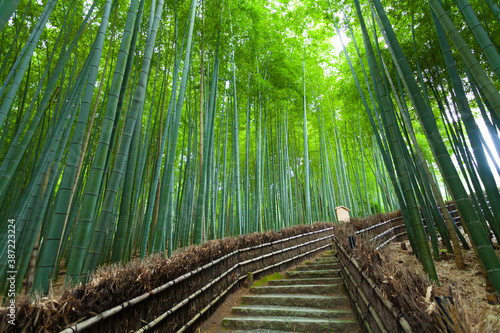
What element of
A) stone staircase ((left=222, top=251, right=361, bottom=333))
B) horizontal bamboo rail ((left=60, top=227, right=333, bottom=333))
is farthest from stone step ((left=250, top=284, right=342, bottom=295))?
horizontal bamboo rail ((left=60, top=227, right=333, bottom=333))

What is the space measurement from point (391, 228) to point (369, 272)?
15.3 feet

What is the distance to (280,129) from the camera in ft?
20.6

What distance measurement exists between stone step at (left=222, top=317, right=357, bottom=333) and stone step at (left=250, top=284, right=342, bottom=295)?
72cm

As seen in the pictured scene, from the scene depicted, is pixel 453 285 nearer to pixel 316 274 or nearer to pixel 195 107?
pixel 316 274

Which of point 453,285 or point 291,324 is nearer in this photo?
point 453,285

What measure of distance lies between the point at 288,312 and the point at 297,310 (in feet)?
0.31

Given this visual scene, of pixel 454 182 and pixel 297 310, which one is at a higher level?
pixel 454 182

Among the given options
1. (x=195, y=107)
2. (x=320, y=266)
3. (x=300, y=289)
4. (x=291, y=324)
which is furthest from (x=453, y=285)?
(x=195, y=107)

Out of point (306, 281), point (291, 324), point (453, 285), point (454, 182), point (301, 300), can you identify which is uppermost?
point (454, 182)


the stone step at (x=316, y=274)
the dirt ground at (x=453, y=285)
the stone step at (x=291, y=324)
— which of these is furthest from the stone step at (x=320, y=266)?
the stone step at (x=291, y=324)

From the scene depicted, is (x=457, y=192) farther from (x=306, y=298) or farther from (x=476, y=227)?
(x=306, y=298)

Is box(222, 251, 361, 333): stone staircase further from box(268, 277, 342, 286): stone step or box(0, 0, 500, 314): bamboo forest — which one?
box(0, 0, 500, 314): bamboo forest

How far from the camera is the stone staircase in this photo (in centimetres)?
216

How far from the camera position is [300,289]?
120 inches
